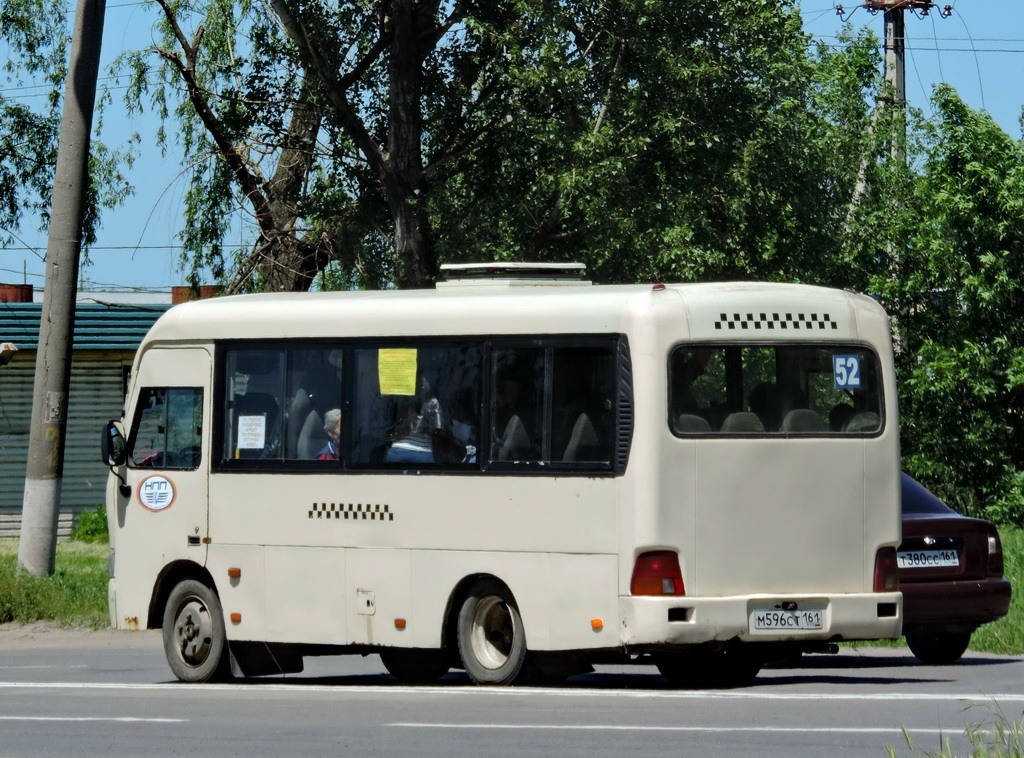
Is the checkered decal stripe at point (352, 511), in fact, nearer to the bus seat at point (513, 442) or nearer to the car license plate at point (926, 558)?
the bus seat at point (513, 442)

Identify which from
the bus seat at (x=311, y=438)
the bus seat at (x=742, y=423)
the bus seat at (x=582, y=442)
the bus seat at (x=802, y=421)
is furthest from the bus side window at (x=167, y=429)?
the bus seat at (x=802, y=421)

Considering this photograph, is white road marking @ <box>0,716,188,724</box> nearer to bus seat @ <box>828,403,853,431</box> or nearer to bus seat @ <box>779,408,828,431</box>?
bus seat @ <box>779,408,828,431</box>

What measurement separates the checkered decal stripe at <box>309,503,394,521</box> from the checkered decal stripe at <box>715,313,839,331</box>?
2.60 meters

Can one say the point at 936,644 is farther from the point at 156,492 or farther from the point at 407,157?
the point at 407,157

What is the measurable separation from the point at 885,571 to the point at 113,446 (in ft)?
19.0

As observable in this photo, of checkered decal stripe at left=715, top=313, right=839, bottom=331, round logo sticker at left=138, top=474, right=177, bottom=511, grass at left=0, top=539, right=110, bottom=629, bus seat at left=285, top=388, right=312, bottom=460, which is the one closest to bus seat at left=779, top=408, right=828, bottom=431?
checkered decal stripe at left=715, top=313, right=839, bottom=331

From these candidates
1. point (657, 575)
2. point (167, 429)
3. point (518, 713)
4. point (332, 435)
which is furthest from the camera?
point (167, 429)

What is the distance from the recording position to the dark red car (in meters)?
13.9

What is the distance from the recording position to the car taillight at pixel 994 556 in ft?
46.8

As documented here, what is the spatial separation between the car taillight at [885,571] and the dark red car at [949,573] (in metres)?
1.15

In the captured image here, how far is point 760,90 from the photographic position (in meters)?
23.2

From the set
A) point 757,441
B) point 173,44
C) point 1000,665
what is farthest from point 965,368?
point 757,441

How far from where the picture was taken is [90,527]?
32844 mm

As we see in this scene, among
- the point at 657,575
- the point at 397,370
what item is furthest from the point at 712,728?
the point at 397,370
